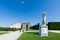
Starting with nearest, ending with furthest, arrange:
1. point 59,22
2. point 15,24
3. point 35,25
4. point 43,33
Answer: point 43,33 < point 59,22 < point 35,25 < point 15,24

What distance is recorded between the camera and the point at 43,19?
17.1m

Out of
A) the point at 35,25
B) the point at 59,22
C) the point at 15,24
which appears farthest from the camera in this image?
the point at 15,24

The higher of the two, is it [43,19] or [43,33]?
[43,19]

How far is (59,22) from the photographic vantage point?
3997 cm

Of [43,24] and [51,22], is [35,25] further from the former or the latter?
[43,24]

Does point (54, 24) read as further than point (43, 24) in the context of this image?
Yes

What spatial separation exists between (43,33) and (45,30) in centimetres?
50

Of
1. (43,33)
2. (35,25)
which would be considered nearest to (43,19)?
(43,33)

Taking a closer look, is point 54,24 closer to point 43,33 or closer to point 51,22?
point 51,22

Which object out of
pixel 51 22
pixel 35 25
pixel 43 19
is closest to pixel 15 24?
pixel 35 25

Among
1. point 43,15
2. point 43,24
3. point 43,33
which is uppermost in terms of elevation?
point 43,15

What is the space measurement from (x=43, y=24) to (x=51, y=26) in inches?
958

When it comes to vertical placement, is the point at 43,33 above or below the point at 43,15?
below

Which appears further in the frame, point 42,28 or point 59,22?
point 59,22
